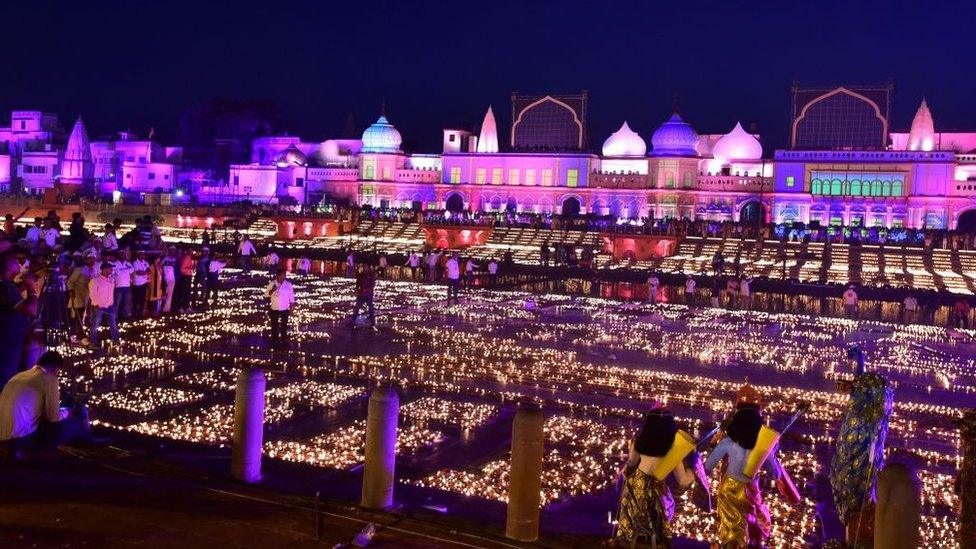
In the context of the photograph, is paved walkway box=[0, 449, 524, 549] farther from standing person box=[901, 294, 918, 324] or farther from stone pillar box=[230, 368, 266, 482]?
standing person box=[901, 294, 918, 324]

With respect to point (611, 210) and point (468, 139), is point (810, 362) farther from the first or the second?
point (468, 139)

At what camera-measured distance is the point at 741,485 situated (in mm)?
6543

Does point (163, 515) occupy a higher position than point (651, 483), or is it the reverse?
point (651, 483)

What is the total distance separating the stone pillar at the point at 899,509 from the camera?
18.7 feet

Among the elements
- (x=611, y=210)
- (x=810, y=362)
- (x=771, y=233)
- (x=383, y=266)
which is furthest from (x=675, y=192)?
(x=810, y=362)

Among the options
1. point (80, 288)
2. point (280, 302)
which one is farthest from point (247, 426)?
point (80, 288)

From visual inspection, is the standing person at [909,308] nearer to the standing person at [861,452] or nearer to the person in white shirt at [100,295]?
the standing person at [861,452]

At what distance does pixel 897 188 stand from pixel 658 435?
57.8 meters

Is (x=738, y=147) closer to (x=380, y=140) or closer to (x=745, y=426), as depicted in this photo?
(x=380, y=140)

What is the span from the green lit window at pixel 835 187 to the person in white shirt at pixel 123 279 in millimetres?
51783

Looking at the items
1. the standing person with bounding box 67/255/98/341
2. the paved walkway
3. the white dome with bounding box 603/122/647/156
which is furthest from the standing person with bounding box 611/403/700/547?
the white dome with bounding box 603/122/647/156

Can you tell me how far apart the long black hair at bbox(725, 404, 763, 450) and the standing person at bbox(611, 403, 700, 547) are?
34 centimetres

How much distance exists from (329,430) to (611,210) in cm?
5794

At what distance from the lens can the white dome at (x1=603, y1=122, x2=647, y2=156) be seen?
70062 mm
